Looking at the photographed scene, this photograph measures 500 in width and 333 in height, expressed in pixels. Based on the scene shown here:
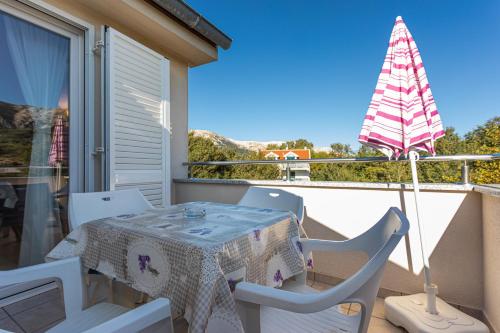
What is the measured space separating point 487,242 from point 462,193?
329mm

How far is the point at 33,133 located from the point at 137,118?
80 cm

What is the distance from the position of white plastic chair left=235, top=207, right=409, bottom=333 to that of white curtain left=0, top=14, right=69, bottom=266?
77.8 inches

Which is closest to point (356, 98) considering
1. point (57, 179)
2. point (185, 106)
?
point (185, 106)

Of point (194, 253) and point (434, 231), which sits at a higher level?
point (194, 253)

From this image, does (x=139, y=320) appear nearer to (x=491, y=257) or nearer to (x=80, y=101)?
(x=491, y=257)

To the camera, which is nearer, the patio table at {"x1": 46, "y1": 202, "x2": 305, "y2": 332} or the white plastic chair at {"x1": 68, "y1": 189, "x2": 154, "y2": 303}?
the patio table at {"x1": 46, "y1": 202, "x2": 305, "y2": 332}

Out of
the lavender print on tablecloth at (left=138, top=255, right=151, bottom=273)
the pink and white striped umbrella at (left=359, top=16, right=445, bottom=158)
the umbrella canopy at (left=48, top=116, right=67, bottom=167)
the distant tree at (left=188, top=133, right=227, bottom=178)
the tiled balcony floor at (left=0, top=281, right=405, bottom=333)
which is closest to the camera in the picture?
the lavender print on tablecloth at (left=138, top=255, right=151, bottom=273)

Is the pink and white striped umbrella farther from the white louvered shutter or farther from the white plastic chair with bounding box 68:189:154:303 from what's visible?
the white louvered shutter

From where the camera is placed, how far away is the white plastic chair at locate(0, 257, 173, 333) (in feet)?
1.95

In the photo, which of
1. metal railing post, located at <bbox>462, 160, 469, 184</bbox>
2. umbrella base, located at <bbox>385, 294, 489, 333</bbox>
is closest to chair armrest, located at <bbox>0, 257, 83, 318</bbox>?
umbrella base, located at <bbox>385, 294, 489, 333</bbox>

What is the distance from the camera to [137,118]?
253cm

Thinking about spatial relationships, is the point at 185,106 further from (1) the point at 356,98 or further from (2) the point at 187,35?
(1) the point at 356,98

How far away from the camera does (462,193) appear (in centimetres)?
181

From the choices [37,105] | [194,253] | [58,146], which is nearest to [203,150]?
[58,146]
